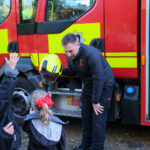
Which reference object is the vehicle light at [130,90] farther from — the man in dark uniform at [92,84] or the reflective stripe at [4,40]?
the reflective stripe at [4,40]

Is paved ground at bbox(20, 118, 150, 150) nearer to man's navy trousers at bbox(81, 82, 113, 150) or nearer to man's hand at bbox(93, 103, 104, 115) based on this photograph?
man's navy trousers at bbox(81, 82, 113, 150)


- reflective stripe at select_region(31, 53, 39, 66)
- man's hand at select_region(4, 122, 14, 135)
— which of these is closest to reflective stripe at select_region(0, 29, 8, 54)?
reflective stripe at select_region(31, 53, 39, 66)

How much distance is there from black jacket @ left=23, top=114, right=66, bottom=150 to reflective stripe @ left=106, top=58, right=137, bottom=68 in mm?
1503

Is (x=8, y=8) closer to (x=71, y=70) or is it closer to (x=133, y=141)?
(x=71, y=70)

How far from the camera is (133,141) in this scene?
12.0ft

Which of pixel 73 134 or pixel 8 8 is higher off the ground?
pixel 8 8

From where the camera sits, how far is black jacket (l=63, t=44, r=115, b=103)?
2795 millimetres

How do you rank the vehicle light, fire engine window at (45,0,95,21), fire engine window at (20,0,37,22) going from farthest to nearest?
fire engine window at (20,0,37,22) → fire engine window at (45,0,95,21) → the vehicle light

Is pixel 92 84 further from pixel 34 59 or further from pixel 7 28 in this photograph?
pixel 7 28

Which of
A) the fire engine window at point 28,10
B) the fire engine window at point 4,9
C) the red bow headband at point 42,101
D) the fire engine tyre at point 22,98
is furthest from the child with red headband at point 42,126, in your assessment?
the fire engine window at point 4,9

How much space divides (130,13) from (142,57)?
0.60 m

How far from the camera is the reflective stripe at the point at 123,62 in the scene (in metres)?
3.21

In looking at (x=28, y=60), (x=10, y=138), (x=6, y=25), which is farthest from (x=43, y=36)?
(x=10, y=138)

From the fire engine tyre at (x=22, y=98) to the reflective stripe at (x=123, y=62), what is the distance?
144cm
